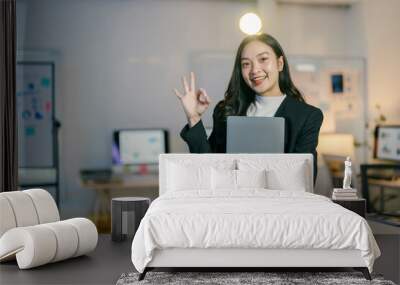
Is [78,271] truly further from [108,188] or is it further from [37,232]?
[108,188]

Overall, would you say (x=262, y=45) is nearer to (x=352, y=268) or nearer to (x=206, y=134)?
(x=206, y=134)

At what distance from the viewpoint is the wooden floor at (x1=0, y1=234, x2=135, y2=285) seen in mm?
4773

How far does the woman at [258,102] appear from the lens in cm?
746

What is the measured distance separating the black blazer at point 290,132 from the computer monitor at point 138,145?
33cm

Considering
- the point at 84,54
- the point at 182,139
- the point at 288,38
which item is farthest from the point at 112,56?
the point at 288,38

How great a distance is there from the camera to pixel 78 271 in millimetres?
5098

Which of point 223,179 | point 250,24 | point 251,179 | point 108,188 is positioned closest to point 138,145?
point 108,188

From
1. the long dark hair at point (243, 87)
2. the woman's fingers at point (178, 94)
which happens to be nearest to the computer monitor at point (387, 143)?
the long dark hair at point (243, 87)

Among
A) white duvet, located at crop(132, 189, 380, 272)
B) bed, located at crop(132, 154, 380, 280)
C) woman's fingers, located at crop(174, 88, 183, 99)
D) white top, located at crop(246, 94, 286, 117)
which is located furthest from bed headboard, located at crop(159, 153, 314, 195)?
white duvet, located at crop(132, 189, 380, 272)

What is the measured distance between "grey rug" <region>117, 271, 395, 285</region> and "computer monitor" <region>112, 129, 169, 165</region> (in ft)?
9.67

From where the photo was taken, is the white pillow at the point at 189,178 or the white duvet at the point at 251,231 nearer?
the white duvet at the point at 251,231

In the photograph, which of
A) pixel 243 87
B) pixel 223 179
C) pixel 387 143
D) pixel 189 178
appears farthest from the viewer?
pixel 387 143

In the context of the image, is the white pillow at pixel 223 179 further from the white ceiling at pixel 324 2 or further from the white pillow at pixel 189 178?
the white ceiling at pixel 324 2

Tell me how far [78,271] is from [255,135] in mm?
2833
